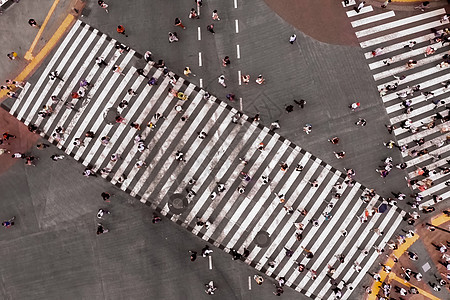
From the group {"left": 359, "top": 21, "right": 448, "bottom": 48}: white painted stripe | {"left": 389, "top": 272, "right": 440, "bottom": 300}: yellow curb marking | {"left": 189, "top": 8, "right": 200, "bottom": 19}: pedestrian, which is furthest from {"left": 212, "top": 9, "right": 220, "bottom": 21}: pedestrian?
{"left": 389, "top": 272, "right": 440, "bottom": 300}: yellow curb marking

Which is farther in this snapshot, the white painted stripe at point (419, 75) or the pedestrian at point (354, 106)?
the white painted stripe at point (419, 75)

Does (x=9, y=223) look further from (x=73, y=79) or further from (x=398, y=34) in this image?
(x=398, y=34)

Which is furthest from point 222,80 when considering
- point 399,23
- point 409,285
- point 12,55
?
point 409,285

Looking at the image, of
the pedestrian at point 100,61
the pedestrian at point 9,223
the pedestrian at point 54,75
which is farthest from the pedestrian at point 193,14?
the pedestrian at point 9,223

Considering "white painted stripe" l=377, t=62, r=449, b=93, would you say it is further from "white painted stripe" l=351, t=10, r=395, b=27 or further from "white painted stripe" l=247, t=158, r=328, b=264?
"white painted stripe" l=247, t=158, r=328, b=264

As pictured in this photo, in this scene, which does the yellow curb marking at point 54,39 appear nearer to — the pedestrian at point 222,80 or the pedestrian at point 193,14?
the pedestrian at point 193,14

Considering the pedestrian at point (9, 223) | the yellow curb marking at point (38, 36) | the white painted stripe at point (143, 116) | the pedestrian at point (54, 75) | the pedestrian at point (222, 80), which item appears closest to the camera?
the pedestrian at point (222, 80)
